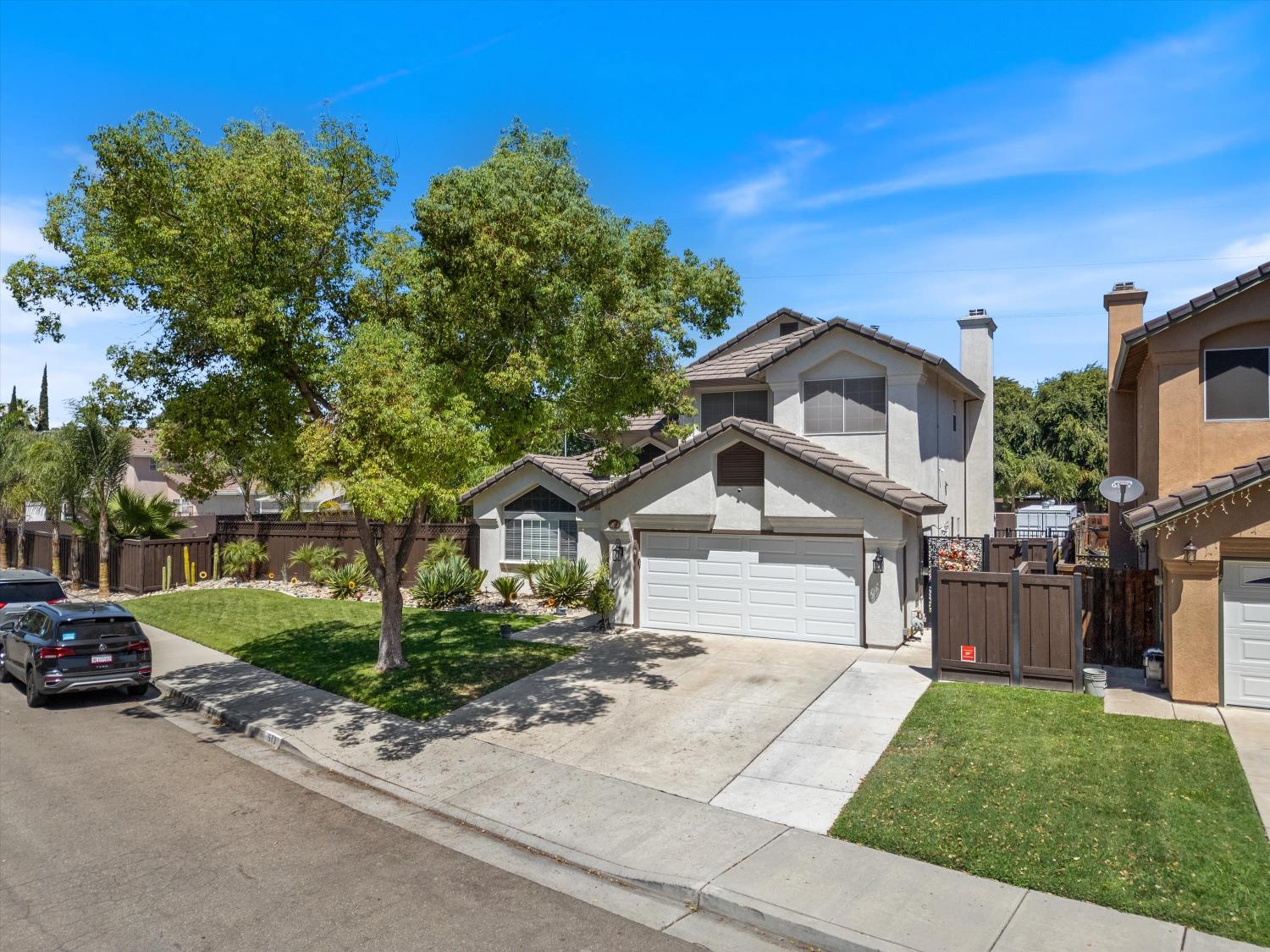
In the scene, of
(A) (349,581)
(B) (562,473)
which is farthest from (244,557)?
(B) (562,473)

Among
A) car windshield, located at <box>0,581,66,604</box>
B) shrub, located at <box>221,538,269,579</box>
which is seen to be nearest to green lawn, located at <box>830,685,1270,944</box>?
car windshield, located at <box>0,581,66,604</box>

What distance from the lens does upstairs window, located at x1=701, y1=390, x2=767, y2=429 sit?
70.7ft

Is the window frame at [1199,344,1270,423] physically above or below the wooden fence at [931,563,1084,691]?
above

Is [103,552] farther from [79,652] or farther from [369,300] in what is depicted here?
[369,300]

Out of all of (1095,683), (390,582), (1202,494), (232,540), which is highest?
(1202,494)

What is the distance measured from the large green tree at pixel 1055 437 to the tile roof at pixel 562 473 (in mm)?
33148

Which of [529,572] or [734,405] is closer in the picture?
[734,405]

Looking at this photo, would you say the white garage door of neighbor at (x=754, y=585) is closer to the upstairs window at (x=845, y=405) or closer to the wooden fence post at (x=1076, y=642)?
the upstairs window at (x=845, y=405)

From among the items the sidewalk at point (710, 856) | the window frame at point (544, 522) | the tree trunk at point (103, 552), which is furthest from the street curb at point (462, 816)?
the tree trunk at point (103, 552)

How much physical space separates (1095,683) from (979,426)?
43.1ft

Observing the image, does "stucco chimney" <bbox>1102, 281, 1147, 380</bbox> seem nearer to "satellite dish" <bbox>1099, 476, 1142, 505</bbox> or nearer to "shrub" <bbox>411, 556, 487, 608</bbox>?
"satellite dish" <bbox>1099, 476, 1142, 505</bbox>

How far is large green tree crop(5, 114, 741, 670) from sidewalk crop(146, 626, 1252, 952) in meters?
3.33

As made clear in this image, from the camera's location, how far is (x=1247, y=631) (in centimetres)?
1141

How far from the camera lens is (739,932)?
6.64 metres
